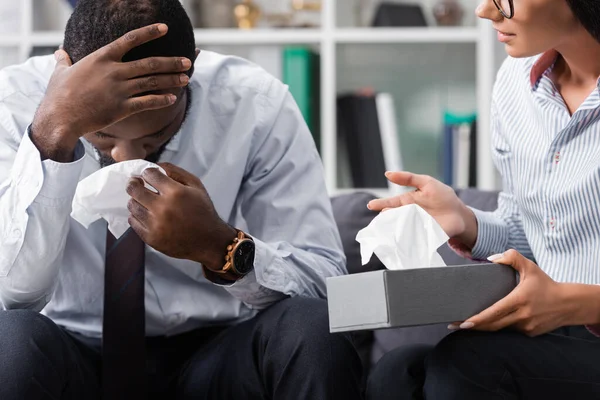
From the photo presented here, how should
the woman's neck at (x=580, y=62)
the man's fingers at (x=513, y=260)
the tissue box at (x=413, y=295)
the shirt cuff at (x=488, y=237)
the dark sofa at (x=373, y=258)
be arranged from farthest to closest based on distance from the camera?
the dark sofa at (x=373, y=258), the shirt cuff at (x=488, y=237), the woman's neck at (x=580, y=62), the man's fingers at (x=513, y=260), the tissue box at (x=413, y=295)

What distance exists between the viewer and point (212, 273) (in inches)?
50.6

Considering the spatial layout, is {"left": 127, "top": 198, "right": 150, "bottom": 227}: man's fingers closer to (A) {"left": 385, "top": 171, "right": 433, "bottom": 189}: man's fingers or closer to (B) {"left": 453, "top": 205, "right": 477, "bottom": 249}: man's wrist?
(A) {"left": 385, "top": 171, "right": 433, "bottom": 189}: man's fingers

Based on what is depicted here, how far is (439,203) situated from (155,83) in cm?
48

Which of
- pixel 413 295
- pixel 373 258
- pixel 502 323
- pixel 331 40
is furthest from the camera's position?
pixel 331 40

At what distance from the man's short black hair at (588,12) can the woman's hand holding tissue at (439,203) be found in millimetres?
326

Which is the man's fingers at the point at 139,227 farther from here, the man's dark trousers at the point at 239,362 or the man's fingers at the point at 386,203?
the man's fingers at the point at 386,203

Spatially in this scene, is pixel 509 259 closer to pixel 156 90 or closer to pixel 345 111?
pixel 156 90

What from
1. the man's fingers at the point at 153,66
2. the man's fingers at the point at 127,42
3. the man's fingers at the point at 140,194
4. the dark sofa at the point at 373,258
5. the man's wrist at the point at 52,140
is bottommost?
the dark sofa at the point at 373,258

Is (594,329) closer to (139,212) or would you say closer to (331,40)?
(139,212)

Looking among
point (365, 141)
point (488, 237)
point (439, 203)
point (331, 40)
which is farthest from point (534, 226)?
point (331, 40)

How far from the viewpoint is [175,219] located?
1.19 m

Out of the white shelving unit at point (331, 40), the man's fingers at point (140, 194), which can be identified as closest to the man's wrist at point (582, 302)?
the man's fingers at point (140, 194)

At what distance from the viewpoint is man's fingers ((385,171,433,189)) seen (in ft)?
4.24

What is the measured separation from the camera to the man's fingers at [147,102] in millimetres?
1215
